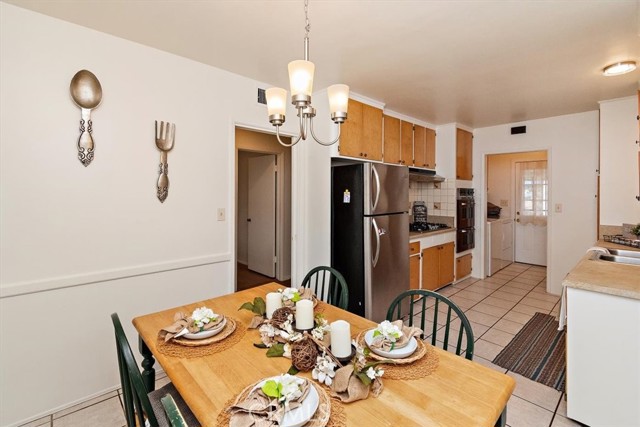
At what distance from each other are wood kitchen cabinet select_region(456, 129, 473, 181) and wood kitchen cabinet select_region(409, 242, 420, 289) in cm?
145

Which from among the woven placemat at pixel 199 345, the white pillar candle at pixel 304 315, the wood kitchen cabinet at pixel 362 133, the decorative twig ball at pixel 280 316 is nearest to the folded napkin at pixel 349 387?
the white pillar candle at pixel 304 315

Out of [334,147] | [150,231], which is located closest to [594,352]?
[334,147]

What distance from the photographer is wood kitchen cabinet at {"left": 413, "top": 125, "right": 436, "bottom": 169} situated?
13.4 ft

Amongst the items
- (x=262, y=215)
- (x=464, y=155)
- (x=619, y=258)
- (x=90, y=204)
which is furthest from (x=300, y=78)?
(x=464, y=155)

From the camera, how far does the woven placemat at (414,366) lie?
1.04 metres

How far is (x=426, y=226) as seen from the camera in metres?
4.23

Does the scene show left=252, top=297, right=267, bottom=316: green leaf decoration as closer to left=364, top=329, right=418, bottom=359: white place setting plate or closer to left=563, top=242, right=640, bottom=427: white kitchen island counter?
left=364, top=329, right=418, bottom=359: white place setting plate

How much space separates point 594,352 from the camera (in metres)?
1.67

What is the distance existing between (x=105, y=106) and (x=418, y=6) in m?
2.05

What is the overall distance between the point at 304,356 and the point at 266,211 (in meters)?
3.89

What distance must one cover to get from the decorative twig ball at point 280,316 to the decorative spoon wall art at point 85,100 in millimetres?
1604

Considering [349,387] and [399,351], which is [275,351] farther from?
[399,351]

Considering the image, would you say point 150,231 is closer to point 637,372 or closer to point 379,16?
point 379,16

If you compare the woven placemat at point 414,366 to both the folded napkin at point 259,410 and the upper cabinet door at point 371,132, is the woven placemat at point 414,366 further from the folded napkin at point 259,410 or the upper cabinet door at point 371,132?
the upper cabinet door at point 371,132
